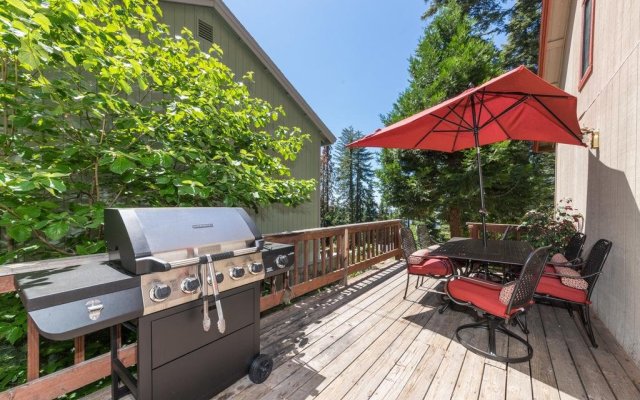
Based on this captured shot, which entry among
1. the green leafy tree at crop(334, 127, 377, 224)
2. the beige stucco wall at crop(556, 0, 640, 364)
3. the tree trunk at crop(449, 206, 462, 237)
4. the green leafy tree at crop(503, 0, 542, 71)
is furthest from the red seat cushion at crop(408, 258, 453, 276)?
the green leafy tree at crop(334, 127, 377, 224)

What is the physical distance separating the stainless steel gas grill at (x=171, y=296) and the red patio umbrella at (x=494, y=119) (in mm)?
2305

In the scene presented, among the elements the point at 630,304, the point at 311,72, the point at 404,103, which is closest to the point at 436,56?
the point at 404,103

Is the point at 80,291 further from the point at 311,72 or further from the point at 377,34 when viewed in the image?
the point at 311,72

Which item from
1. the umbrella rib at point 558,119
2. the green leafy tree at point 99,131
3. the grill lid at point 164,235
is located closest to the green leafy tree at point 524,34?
the umbrella rib at point 558,119

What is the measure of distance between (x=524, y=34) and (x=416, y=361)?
49.4ft

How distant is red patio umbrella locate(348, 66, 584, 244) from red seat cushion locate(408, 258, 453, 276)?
2.10 feet

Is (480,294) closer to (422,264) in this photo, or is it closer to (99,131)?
(422,264)

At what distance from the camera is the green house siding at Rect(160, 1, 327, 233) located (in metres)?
4.93

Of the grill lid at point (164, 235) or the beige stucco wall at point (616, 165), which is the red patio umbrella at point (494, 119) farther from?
the grill lid at point (164, 235)

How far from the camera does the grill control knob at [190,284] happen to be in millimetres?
1466

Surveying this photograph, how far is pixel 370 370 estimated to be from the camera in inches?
88.8

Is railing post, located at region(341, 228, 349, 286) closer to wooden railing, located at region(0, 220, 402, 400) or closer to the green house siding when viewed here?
wooden railing, located at region(0, 220, 402, 400)

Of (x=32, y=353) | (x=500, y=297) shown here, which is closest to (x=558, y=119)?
(x=500, y=297)

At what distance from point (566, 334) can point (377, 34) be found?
1144cm
